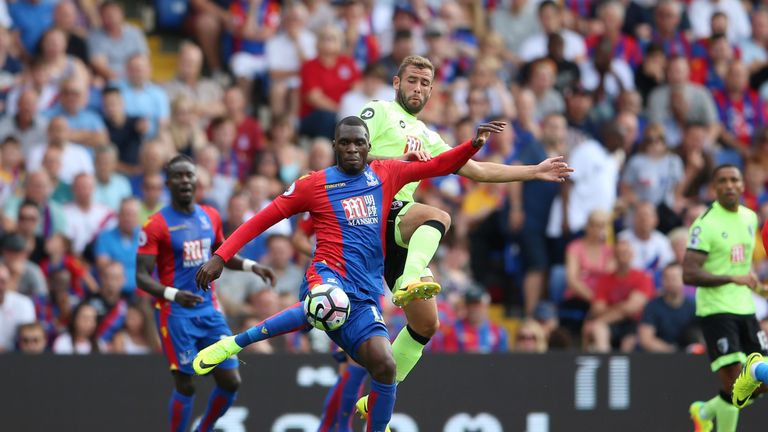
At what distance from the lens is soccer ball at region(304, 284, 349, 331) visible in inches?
426

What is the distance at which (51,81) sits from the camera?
58.7 ft

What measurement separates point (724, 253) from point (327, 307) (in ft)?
14.9

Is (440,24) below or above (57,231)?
above

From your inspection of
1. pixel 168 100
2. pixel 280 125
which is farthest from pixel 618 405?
pixel 168 100

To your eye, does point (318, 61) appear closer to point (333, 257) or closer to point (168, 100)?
point (168, 100)

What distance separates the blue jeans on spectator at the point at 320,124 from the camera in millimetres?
18734

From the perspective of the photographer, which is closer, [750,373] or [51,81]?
[750,373]

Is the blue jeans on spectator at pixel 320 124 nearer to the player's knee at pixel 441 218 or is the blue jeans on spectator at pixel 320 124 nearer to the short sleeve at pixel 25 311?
the short sleeve at pixel 25 311

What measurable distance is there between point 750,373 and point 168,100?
30.2 feet

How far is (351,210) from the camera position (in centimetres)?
1123

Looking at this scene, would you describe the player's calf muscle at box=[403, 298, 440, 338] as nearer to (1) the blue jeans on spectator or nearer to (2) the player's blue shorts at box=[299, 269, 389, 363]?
(2) the player's blue shorts at box=[299, 269, 389, 363]

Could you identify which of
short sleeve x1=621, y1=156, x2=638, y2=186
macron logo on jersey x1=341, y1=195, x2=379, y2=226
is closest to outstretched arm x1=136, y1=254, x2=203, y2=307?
macron logo on jersey x1=341, y1=195, x2=379, y2=226

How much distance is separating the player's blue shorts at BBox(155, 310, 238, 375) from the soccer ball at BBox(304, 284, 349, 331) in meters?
2.36

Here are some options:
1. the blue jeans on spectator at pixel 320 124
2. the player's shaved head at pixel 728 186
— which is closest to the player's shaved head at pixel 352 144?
the player's shaved head at pixel 728 186
